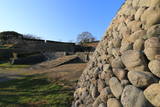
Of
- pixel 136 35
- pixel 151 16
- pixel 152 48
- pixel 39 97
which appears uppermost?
pixel 151 16

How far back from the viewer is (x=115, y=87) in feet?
12.0

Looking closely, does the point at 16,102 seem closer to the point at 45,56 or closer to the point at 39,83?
the point at 39,83

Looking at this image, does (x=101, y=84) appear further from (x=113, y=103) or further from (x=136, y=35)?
(x=136, y=35)

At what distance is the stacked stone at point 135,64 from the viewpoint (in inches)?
119

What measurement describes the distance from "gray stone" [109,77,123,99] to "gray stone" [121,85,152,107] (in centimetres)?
18

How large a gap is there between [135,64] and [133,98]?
53cm

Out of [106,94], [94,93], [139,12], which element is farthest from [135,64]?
[94,93]

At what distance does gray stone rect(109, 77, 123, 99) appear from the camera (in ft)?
11.5

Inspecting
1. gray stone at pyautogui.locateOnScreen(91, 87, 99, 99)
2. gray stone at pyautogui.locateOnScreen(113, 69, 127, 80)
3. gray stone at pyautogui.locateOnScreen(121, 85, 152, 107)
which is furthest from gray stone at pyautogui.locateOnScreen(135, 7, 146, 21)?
gray stone at pyautogui.locateOnScreen(91, 87, 99, 99)

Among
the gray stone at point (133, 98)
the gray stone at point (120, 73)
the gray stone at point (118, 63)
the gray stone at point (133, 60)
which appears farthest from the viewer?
the gray stone at point (118, 63)

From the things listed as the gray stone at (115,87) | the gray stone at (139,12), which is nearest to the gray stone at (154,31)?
the gray stone at (139,12)

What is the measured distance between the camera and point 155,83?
2938mm

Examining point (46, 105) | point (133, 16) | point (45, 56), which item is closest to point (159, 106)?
point (133, 16)

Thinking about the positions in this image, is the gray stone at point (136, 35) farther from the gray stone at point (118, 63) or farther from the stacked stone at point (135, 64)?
the gray stone at point (118, 63)
